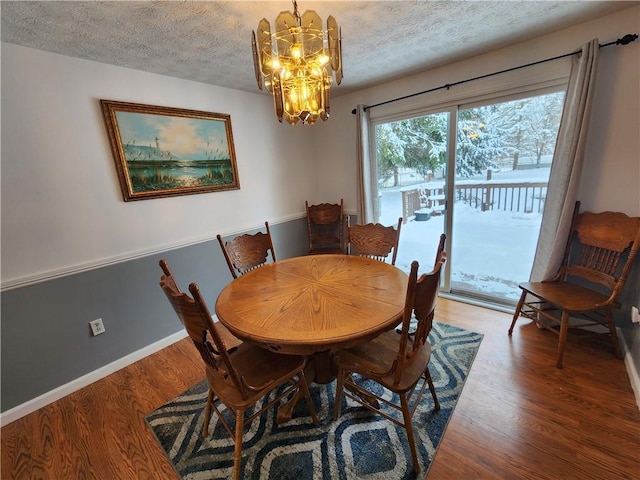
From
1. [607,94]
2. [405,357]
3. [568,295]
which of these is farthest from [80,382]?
[607,94]

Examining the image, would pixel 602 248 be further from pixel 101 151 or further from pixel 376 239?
pixel 101 151

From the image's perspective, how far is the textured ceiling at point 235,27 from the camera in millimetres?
1445

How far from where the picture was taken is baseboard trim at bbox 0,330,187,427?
176 centimetres

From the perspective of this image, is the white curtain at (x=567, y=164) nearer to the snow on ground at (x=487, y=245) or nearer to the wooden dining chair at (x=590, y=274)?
the wooden dining chair at (x=590, y=274)

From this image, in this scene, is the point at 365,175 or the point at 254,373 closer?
the point at 254,373

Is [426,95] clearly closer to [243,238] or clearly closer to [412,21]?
[412,21]

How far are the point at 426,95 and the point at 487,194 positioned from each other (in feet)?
3.75

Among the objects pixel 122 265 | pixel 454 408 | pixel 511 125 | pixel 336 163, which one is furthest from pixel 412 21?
pixel 122 265

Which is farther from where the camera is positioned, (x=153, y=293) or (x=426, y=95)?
(x=426, y=95)

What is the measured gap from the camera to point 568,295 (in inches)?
77.1

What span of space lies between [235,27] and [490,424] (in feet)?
9.05

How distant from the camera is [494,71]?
2.29 m

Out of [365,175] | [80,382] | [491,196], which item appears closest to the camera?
[80,382]

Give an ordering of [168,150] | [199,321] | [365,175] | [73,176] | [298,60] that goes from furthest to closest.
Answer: [365,175]
[168,150]
[73,176]
[298,60]
[199,321]
